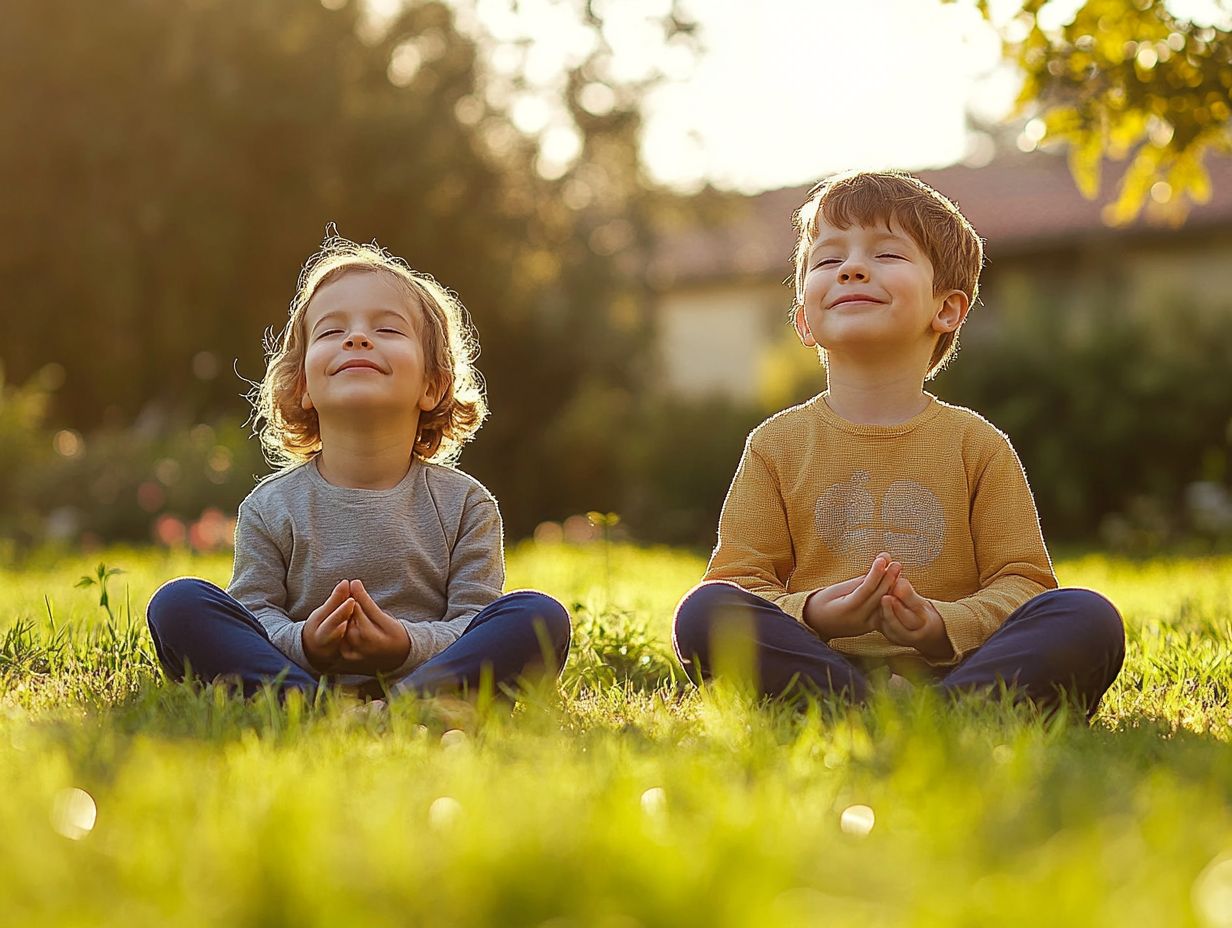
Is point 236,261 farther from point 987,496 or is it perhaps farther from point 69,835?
point 69,835

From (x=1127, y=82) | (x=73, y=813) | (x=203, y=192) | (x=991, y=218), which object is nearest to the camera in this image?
(x=73, y=813)

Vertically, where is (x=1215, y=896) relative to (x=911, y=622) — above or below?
above

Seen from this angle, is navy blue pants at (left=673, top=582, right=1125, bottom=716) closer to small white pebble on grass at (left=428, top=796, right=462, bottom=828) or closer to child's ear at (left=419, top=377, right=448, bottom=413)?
child's ear at (left=419, top=377, right=448, bottom=413)

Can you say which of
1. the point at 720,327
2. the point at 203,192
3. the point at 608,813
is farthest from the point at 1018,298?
the point at 720,327

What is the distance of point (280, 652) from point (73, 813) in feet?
4.67

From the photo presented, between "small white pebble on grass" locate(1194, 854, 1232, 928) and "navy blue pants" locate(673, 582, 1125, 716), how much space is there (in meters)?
1.51

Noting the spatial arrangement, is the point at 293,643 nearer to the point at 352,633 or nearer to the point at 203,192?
the point at 352,633

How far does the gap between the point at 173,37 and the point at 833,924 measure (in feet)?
57.8

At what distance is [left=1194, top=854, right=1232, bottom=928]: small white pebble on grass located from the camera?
4.12 ft

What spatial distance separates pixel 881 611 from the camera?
311 centimetres

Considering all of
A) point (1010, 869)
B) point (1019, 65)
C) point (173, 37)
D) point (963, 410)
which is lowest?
point (1010, 869)

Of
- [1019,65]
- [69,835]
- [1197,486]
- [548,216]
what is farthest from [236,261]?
[69,835]

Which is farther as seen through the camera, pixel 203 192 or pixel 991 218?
pixel 991 218

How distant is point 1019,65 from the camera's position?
5.12 meters
